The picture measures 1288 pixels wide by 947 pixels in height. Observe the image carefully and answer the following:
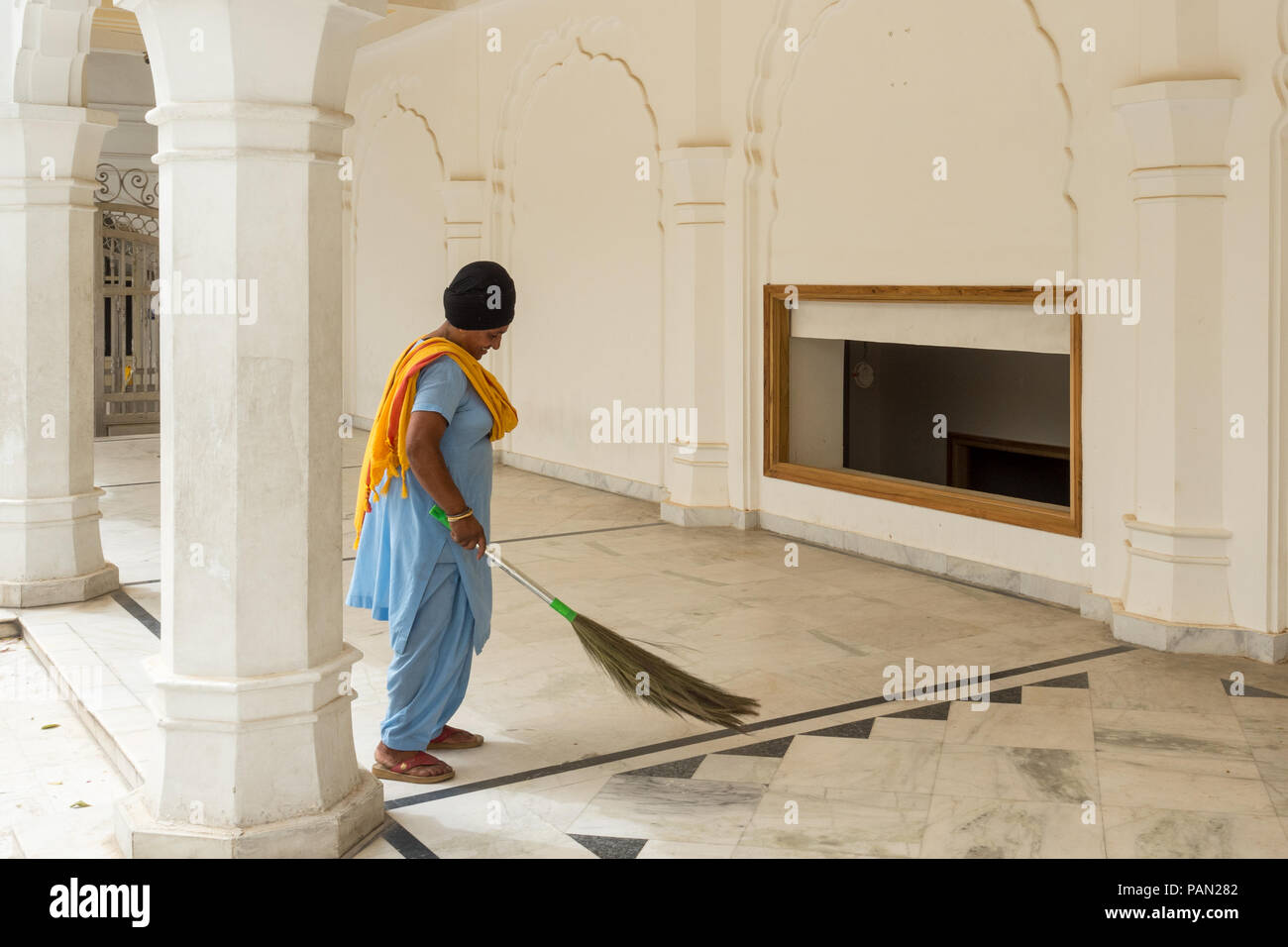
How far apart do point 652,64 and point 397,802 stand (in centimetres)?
626

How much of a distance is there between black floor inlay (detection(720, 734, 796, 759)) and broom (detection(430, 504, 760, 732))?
0.13 m

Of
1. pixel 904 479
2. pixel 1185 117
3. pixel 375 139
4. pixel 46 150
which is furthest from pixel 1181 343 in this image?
pixel 375 139

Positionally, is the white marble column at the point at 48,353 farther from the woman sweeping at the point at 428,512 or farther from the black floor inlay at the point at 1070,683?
the black floor inlay at the point at 1070,683

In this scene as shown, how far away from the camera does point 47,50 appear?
5.88 m

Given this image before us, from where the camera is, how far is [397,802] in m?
3.81

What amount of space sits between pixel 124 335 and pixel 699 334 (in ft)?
26.9

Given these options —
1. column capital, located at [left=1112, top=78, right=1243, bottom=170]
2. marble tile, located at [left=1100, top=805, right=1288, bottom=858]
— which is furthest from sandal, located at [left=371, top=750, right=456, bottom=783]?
column capital, located at [left=1112, top=78, right=1243, bottom=170]

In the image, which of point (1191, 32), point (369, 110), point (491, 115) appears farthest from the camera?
point (369, 110)

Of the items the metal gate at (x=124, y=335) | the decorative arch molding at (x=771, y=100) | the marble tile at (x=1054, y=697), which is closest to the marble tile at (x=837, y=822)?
the marble tile at (x=1054, y=697)

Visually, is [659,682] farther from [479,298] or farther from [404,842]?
[479,298]

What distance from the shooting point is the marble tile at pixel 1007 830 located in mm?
3477

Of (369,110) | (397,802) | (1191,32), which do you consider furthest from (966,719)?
(369,110)
